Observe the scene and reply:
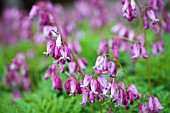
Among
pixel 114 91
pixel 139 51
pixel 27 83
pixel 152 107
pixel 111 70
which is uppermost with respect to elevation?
pixel 27 83

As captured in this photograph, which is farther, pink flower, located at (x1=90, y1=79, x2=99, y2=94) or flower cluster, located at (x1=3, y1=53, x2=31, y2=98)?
flower cluster, located at (x1=3, y1=53, x2=31, y2=98)

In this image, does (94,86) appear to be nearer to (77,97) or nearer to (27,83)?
(77,97)

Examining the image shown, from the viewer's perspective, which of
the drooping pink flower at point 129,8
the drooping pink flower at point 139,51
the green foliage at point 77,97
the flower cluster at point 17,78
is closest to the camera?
the drooping pink flower at point 129,8

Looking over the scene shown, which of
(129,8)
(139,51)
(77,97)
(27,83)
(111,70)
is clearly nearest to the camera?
(111,70)

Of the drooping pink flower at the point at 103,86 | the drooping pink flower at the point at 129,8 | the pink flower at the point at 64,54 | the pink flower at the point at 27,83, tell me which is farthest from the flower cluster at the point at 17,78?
the drooping pink flower at the point at 103,86

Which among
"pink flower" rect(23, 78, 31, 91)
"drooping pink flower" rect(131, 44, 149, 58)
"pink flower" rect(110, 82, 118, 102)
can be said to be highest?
"pink flower" rect(23, 78, 31, 91)

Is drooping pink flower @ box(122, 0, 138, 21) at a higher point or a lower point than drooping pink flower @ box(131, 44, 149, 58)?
higher

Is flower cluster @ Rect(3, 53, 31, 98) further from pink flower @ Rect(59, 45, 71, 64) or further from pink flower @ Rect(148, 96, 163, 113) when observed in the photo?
pink flower @ Rect(148, 96, 163, 113)

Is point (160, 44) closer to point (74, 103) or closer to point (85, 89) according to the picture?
point (74, 103)

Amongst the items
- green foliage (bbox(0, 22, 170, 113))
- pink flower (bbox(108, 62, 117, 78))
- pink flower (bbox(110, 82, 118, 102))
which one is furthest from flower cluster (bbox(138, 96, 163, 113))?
green foliage (bbox(0, 22, 170, 113))

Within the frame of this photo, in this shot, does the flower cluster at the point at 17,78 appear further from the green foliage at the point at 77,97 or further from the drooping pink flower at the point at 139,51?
the drooping pink flower at the point at 139,51

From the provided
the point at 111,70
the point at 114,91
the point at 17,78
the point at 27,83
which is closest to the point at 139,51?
the point at 111,70
